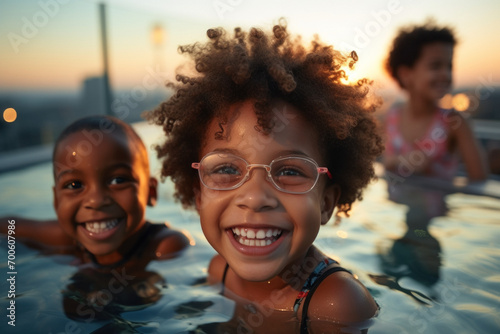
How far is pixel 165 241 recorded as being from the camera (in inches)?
134

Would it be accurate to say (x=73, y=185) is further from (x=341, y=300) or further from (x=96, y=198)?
(x=341, y=300)

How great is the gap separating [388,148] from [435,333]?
388 cm

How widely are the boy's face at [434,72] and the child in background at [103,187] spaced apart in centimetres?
376

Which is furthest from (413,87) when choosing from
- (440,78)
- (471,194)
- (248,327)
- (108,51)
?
(108,51)

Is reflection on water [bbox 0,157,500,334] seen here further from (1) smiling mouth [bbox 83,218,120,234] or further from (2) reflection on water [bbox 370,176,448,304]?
(1) smiling mouth [bbox 83,218,120,234]

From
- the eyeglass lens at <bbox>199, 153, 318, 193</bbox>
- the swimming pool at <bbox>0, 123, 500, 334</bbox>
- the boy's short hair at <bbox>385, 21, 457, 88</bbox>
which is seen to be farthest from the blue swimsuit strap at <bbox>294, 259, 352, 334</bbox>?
the boy's short hair at <bbox>385, 21, 457, 88</bbox>

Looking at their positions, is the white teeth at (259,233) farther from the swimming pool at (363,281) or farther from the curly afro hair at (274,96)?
the swimming pool at (363,281)

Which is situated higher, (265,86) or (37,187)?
(265,86)

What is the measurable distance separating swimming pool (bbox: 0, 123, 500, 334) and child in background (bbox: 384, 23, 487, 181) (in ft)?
2.97

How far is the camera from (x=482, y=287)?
118 inches

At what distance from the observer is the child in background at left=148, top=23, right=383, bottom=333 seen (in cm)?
219

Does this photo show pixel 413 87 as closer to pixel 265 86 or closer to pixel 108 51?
pixel 265 86

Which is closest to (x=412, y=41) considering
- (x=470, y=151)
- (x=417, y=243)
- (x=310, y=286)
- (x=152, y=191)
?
(x=470, y=151)

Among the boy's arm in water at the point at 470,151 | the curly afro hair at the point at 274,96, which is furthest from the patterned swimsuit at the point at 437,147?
the curly afro hair at the point at 274,96
